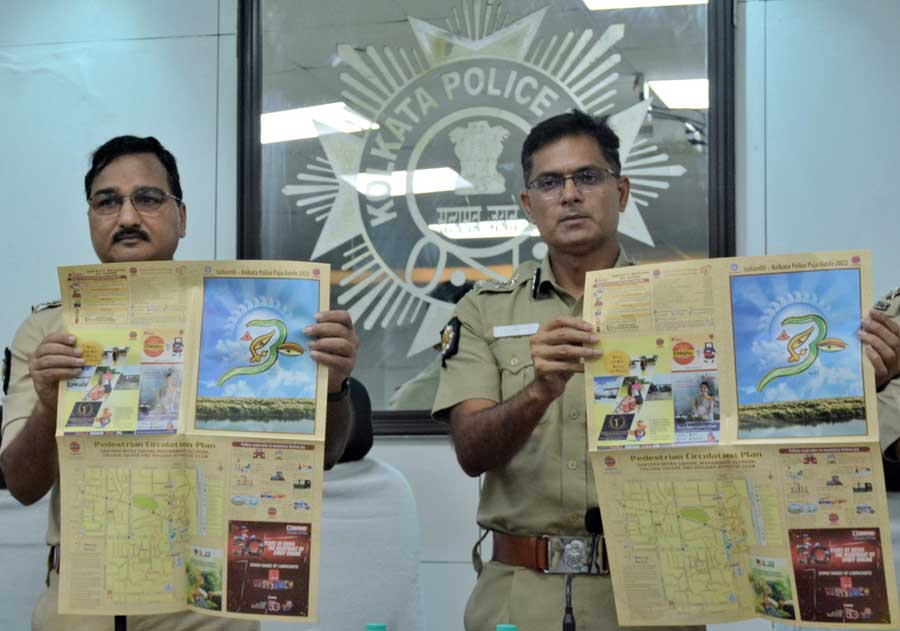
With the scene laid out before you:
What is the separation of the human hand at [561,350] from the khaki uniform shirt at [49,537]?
770 mm

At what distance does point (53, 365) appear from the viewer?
1960 millimetres

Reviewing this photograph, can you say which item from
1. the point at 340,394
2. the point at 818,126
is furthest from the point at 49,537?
the point at 818,126

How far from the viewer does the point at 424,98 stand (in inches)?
137

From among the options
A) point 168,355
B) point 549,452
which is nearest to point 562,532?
point 549,452

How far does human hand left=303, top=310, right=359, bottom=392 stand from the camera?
1.93 metres

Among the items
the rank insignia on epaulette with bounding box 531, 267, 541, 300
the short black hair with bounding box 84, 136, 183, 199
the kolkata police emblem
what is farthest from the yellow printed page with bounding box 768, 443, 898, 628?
the kolkata police emblem

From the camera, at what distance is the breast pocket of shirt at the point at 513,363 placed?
2.24 metres

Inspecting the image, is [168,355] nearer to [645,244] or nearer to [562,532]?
[562,532]

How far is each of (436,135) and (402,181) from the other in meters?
0.18

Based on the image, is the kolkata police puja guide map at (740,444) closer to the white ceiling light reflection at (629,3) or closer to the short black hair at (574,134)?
the short black hair at (574,134)

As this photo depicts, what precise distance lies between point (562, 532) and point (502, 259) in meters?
1.41

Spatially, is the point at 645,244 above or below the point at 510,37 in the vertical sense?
below

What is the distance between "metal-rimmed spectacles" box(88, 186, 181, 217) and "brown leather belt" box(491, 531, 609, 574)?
100cm

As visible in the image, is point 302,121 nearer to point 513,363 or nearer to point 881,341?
point 513,363
